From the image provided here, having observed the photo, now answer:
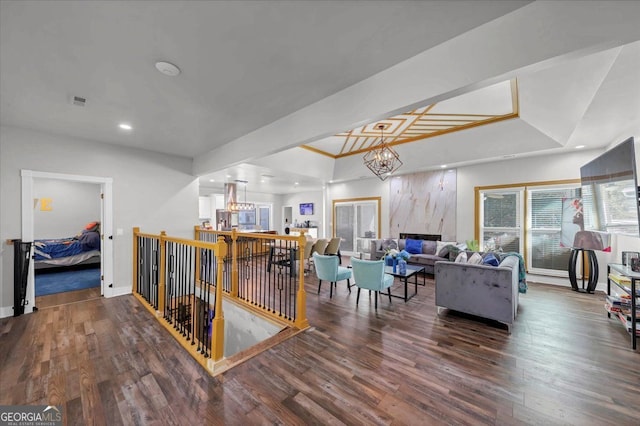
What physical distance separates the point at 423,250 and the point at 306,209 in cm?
607

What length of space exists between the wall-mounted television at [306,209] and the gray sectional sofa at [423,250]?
15.6 feet

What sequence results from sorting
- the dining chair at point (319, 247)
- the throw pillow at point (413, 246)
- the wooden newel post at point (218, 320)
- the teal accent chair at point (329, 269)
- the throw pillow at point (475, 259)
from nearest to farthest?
the wooden newel post at point (218, 320), the throw pillow at point (475, 259), the teal accent chair at point (329, 269), the dining chair at point (319, 247), the throw pillow at point (413, 246)

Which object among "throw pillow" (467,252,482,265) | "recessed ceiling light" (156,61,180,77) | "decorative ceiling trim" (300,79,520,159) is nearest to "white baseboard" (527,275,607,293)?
"throw pillow" (467,252,482,265)

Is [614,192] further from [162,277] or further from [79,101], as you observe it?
[79,101]

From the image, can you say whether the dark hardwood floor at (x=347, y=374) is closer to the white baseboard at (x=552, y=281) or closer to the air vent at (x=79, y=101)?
the white baseboard at (x=552, y=281)

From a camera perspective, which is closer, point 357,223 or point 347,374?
point 347,374

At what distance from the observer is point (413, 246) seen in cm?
637

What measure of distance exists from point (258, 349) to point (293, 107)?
112 inches

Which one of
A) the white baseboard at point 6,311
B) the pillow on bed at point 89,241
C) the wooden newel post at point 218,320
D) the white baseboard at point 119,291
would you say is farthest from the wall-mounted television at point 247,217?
the wooden newel post at point 218,320

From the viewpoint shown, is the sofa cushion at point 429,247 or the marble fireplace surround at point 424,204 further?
the marble fireplace surround at point 424,204

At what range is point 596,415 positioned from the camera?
1.72 meters

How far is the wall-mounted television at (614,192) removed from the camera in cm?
228

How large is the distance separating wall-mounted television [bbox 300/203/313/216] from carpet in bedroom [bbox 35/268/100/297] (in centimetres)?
737

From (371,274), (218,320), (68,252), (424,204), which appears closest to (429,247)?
(424,204)
